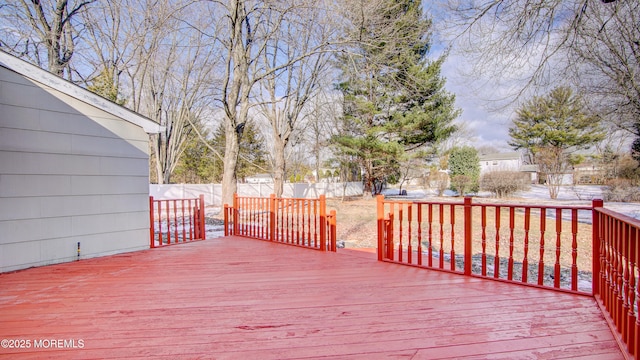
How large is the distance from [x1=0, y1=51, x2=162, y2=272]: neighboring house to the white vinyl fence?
781 cm

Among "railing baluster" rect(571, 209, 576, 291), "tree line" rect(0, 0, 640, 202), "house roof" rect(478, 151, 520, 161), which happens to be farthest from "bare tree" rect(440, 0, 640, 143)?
"house roof" rect(478, 151, 520, 161)

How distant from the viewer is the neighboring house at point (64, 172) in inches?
129

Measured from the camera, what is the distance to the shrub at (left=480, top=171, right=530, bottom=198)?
13953 millimetres

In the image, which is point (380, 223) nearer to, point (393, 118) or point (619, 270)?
point (619, 270)

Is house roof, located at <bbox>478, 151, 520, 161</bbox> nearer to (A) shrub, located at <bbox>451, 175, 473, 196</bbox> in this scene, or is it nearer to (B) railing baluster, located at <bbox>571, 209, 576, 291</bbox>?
(A) shrub, located at <bbox>451, 175, 473, 196</bbox>

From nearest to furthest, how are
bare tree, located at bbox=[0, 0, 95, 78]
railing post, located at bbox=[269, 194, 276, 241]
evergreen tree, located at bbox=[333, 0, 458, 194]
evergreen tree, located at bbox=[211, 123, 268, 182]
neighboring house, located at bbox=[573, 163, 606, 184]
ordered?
1. railing post, located at bbox=[269, 194, 276, 241]
2. bare tree, located at bbox=[0, 0, 95, 78]
3. evergreen tree, located at bbox=[333, 0, 458, 194]
4. neighboring house, located at bbox=[573, 163, 606, 184]
5. evergreen tree, located at bbox=[211, 123, 268, 182]

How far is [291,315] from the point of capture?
2.13m

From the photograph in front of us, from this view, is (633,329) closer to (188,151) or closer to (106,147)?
(106,147)

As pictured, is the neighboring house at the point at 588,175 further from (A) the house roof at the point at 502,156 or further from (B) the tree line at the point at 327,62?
(A) the house roof at the point at 502,156

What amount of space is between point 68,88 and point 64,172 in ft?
3.20

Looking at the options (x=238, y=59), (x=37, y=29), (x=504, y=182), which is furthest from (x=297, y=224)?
(x=504, y=182)

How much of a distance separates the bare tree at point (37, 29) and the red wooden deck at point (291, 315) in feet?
22.2

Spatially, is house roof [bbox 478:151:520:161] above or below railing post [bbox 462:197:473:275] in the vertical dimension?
above

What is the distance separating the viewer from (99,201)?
390 cm
